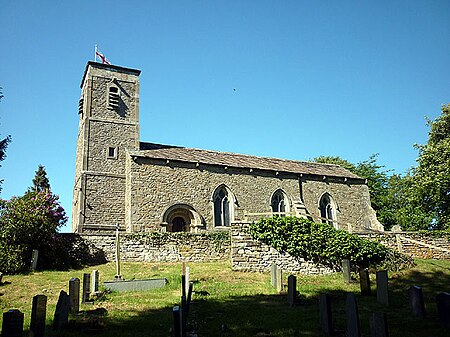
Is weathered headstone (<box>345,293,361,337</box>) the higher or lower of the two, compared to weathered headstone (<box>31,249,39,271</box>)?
lower

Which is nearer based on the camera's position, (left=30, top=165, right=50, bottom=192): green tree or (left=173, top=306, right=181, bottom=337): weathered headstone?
(left=173, top=306, right=181, bottom=337): weathered headstone

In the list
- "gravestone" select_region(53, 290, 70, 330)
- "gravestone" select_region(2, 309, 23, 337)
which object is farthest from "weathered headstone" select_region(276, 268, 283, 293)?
"gravestone" select_region(2, 309, 23, 337)

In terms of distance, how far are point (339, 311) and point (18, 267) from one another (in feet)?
43.6

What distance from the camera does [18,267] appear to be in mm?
16219

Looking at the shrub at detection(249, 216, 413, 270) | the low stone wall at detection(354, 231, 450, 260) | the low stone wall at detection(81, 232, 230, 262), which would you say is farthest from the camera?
the low stone wall at detection(81, 232, 230, 262)

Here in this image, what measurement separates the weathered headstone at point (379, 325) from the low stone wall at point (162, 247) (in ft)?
45.5

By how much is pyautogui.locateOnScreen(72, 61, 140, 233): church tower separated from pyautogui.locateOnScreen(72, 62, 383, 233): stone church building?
0.20ft

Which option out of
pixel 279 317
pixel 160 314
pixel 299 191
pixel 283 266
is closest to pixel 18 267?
pixel 160 314

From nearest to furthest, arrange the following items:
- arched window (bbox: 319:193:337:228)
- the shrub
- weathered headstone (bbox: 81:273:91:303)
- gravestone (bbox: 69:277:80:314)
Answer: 1. gravestone (bbox: 69:277:80:314)
2. weathered headstone (bbox: 81:273:91:303)
3. the shrub
4. arched window (bbox: 319:193:337:228)

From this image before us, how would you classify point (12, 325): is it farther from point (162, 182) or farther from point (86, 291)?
point (162, 182)

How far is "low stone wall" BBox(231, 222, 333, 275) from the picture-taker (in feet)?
54.9

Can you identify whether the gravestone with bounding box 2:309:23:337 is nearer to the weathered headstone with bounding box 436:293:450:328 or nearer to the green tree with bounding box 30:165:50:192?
the weathered headstone with bounding box 436:293:450:328

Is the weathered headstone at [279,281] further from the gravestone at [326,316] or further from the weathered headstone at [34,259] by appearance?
the weathered headstone at [34,259]

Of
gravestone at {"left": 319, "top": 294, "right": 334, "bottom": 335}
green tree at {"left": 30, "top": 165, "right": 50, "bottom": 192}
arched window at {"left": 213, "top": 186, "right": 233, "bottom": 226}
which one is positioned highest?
green tree at {"left": 30, "top": 165, "right": 50, "bottom": 192}
